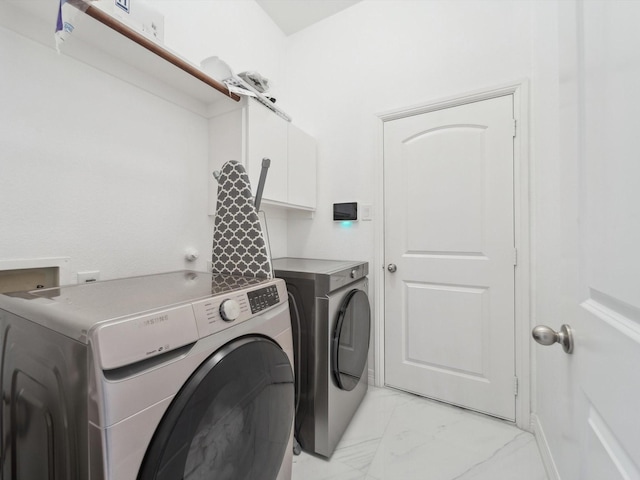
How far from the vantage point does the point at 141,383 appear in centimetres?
53

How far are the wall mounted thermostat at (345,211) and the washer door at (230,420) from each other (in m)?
1.35

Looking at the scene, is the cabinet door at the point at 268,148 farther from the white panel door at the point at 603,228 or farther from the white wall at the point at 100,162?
the white panel door at the point at 603,228

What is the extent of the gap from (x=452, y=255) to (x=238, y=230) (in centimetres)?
142

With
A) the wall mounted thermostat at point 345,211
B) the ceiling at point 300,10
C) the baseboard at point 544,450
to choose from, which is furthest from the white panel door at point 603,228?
the ceiling at point 300,10

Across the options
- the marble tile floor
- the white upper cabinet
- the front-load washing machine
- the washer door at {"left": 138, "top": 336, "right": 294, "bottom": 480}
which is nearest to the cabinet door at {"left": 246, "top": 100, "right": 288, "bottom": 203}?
the white upper cabinet

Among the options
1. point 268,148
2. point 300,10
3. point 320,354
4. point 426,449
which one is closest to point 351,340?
point 320,354

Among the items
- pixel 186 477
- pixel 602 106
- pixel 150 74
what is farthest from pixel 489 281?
pixel 150 74

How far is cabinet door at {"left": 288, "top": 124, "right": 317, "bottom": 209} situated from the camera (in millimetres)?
1944

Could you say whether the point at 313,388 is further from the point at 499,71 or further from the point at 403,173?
the point at 499,71

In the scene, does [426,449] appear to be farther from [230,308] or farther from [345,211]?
[345,211]

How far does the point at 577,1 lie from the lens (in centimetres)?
59

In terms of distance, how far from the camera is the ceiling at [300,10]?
212 centimetres

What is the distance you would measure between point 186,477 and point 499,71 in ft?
7.81

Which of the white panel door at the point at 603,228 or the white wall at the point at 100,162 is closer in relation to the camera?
the white panel door at the point at 603,228
